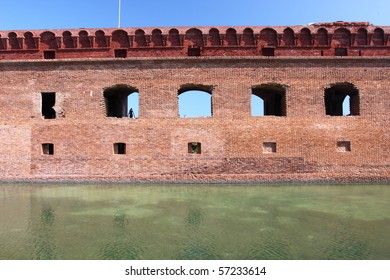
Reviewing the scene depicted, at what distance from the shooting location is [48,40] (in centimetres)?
1179

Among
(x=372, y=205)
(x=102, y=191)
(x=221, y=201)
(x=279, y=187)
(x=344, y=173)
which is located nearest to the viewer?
(x=372, y=205)

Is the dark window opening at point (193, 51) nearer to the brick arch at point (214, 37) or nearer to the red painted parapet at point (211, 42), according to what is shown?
the red painted parapet at point (211, 42)

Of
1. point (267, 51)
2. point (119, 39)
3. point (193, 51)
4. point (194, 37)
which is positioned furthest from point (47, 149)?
point (267, 51)

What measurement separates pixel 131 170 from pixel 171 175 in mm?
1419

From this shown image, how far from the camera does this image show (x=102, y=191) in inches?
360

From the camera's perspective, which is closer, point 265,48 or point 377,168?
point 377,168

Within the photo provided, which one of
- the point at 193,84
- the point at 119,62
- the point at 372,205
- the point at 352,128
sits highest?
the point at 119,62

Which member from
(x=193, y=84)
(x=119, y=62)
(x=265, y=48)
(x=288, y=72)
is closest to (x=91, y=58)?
(x=119, y=62)

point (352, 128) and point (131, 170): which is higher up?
point (352, 128)

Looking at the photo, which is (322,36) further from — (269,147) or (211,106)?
(211,106)

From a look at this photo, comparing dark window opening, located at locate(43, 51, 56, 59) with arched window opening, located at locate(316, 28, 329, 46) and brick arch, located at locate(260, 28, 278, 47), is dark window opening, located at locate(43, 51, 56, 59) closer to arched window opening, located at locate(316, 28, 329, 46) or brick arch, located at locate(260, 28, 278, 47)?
brick arch, located at locate(260, 28, 278, 47)

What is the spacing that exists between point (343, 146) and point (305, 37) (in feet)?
13.7

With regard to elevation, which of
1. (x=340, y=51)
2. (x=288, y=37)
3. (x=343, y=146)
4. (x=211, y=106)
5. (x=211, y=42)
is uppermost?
(x=288, y=37)

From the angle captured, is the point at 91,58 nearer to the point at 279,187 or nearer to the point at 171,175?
Answer: the point at 171,175
